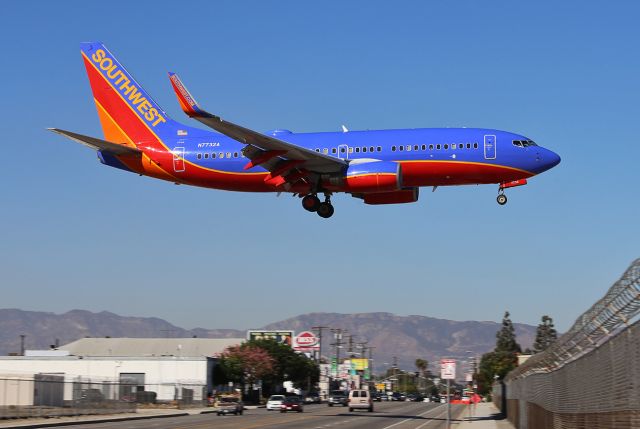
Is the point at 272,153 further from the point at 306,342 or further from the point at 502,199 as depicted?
the point at 306,342

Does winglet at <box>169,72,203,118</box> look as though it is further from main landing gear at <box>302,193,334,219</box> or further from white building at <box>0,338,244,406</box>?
white building at <box>0,338,244,406</box>

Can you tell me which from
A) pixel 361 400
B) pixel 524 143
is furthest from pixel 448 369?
pixel 361 400

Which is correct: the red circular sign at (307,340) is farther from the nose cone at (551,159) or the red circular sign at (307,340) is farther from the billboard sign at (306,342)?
the nose cone at (551,159)

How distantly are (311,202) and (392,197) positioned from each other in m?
3.98

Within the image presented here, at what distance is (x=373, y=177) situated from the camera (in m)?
39.8

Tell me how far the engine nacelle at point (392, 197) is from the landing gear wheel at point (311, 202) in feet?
7.81

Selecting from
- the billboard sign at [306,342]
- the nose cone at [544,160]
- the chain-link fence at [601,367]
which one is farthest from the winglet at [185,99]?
the billboard sign at [306,342]

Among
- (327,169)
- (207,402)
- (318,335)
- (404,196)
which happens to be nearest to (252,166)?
(327,169)

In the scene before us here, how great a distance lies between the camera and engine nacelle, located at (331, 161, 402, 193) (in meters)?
39.7

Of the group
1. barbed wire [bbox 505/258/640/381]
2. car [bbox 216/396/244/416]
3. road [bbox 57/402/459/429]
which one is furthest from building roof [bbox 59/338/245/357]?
barbed wire [bbox 505/258/640/381]

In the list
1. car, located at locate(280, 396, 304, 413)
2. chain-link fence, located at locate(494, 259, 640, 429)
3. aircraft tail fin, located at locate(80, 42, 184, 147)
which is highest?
aircraft tail fin, located at locate(80, 42, 184, 147)

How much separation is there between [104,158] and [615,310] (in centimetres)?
3929

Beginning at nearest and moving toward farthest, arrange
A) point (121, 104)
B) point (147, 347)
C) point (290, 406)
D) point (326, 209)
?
1. point (326, 209)
2. point (121, 104)
3. point (290, 406)
4. point (147, 347)

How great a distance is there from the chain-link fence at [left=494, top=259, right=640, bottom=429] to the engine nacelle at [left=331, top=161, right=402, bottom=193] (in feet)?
58.9
